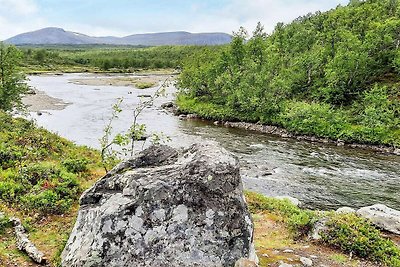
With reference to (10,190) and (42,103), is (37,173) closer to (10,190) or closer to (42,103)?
(10,190)

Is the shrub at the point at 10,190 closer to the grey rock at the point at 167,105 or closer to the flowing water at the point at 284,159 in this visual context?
the flowing water at the point at 284,159

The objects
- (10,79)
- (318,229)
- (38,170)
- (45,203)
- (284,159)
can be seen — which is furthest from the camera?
(10,79)

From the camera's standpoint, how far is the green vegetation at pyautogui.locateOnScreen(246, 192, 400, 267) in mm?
14984

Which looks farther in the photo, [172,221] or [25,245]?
[25,245]

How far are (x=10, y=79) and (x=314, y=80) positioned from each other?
47397 mm

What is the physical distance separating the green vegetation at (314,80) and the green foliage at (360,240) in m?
33.3

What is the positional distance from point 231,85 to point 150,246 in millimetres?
57559

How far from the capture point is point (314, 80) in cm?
6719

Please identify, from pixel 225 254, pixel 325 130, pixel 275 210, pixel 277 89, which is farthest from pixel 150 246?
pixel 277 89

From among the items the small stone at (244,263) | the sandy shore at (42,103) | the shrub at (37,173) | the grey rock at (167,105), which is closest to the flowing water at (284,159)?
the sandy shore at (42,103)

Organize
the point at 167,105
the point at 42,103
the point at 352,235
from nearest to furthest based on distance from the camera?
the point at 352,235, the point at 42,103, the point at 167,105

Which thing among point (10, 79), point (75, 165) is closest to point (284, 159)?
point (75, 165)

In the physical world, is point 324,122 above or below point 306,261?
below

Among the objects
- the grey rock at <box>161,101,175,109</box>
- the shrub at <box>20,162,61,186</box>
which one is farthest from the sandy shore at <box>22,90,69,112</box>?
the shrub at <box>20,162,61,186</box>
